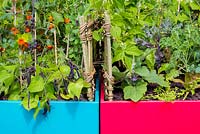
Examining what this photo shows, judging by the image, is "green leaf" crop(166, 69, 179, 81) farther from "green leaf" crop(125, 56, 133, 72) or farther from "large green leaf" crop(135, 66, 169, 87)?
"green leaf" crop(125, 56, 133, 72)

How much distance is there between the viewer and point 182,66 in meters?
1.78

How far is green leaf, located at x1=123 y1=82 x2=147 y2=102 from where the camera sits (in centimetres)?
157

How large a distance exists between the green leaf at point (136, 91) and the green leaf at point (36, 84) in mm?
305

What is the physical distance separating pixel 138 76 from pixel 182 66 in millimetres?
225

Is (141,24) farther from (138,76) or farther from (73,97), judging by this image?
(73,97)

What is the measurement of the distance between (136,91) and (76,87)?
22 centimetres

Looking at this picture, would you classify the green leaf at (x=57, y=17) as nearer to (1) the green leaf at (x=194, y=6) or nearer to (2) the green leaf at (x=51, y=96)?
(2) the green leaf at (x=51, y=96)

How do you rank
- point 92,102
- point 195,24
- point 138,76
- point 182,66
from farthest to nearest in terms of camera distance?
point 195,24 → point 182,66 → point 138,76 → point 92,102

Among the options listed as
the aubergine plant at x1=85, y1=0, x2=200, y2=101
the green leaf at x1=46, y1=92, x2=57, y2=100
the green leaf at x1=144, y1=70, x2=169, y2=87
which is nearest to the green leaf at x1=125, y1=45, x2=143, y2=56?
the aubergine plant at x1=85, y1=0, x2=200, y2=101

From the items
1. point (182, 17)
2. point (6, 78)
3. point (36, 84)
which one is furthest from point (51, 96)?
point (182, 17)

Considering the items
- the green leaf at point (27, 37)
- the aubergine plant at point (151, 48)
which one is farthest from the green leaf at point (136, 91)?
the green leaf at point (27, 37)

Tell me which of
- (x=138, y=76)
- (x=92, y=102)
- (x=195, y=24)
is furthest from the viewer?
(x=195, y=24)

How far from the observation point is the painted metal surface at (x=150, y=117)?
61.5 inches

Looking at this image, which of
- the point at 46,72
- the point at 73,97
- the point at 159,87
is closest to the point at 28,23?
the point at 46,72
